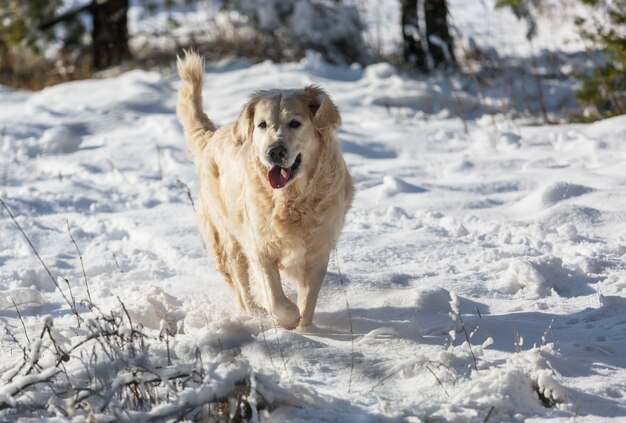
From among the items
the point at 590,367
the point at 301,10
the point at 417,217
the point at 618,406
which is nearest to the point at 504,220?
the point at 417,217

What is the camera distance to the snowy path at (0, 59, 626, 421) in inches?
131

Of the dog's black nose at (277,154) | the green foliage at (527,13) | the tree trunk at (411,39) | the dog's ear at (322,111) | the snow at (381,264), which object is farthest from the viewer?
the tree trunk at (411,39)

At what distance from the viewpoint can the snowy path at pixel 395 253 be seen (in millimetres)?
3318

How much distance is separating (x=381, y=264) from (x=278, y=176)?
1.30 metres

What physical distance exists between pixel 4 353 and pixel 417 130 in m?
5.49

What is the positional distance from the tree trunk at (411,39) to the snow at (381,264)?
1.56m

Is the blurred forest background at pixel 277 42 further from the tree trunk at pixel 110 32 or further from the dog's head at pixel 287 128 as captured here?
the dog's head at pixel 287 128

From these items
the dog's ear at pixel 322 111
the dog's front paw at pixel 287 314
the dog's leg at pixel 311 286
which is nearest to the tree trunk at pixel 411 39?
the dog's ear at pixel 322 111

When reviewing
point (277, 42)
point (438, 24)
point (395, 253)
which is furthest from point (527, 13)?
point (395, 253)

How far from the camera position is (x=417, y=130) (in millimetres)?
8477

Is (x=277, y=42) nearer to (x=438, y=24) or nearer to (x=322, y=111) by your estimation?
(x=438, y=24)

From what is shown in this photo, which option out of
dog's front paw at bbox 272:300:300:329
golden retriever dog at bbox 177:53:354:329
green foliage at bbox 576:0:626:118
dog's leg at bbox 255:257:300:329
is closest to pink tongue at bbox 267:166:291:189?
golden retriever dog at bbox 177:53:354:329

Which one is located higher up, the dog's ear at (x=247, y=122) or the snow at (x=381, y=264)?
the dog's ear at (x=247, y=122)

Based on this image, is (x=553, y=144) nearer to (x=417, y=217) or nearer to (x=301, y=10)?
(x=417, y=217)
